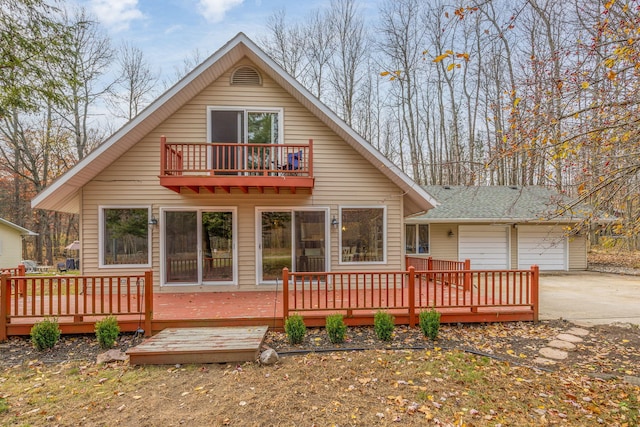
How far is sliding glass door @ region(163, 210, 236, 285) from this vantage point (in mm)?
8359

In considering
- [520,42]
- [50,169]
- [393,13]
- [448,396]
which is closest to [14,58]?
[448,396]

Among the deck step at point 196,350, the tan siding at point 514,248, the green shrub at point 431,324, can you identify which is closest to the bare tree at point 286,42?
the tan siding at point 514,248

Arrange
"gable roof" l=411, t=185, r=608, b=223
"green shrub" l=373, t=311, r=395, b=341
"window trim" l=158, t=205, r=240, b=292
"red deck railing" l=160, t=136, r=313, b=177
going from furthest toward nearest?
"gable roof" l=411, t=185, r=608, b=223 → "window trim" l=158, t=205, r=240, b=292 → "red deck railing" l=160, t=136, r=313, b=177 → "green shrub" l=373, t=311, r=395, b=341

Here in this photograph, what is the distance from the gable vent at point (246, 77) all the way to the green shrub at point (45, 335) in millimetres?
6293

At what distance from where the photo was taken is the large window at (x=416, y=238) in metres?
13.7

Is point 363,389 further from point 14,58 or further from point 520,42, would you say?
point 520,42

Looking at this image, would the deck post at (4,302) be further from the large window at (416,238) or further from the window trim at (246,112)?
the large window at (416,238)

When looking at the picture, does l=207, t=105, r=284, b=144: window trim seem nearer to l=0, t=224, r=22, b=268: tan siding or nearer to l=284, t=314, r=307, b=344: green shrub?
l=284, t=314, r=307, b=344: green shrub

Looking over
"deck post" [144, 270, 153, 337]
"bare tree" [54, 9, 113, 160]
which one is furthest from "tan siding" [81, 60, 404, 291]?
"bare tree" [54, 9, 113, 160]

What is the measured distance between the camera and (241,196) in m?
8.50

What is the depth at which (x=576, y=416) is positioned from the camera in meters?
3.44

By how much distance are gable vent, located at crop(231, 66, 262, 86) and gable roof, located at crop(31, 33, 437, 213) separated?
23cm

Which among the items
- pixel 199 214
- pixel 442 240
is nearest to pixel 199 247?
pixel 199 214

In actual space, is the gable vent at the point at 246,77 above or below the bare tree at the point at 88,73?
below
